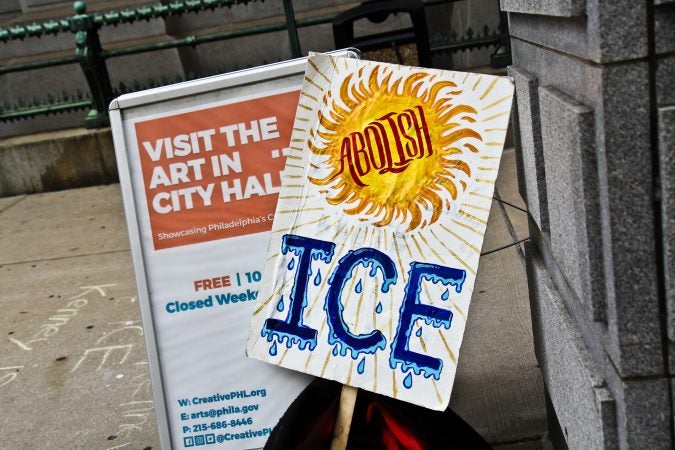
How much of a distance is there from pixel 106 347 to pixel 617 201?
341cm

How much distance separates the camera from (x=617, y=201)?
1.69 metres

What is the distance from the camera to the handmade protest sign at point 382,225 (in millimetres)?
2334

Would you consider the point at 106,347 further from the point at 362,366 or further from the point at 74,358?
the point at 362,366

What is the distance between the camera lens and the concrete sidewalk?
136 inches

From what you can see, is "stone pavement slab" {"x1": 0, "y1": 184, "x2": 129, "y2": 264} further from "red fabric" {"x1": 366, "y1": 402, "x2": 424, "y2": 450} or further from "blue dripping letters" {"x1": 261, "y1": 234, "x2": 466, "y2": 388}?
"red fabric" {"x1": 366, "y1": 402, "x2": 424, "y2": 450}

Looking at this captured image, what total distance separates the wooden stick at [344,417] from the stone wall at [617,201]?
24.1 inches

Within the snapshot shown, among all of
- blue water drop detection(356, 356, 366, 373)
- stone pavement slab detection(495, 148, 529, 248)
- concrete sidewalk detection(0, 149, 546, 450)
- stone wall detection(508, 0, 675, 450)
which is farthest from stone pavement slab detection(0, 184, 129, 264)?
stone wall detection(508, 0, 675, 450)

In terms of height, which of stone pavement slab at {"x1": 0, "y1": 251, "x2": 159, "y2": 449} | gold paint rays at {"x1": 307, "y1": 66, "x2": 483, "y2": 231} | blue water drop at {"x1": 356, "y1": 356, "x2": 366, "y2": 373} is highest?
gold paint rays at {"x1": 307, "y1": 66, "x2": 483, "y2": 231}

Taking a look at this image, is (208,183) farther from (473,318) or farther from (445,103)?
(473,318)

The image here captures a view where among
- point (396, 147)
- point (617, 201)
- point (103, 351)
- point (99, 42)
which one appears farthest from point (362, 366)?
point (99, 42)

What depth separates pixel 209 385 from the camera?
285 centimetres

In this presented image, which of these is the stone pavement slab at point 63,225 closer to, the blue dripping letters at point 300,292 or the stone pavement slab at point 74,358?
the stone pavement slab at point 74,358

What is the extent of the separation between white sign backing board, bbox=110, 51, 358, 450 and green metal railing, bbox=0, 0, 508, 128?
4.99 metres

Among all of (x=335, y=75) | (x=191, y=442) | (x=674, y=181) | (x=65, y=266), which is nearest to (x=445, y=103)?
(x=335, y=75)
